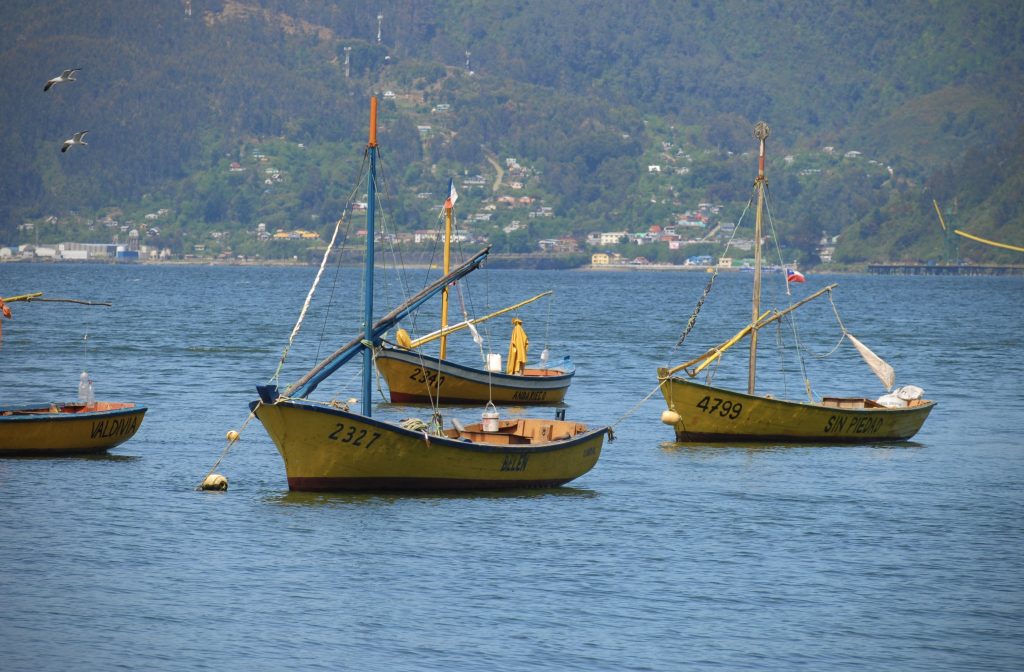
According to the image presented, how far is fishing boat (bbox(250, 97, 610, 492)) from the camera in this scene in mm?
37188

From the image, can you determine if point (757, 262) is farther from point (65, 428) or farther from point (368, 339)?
point (65, 428)

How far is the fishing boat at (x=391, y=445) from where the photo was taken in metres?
37.2

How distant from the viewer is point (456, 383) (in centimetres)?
6266

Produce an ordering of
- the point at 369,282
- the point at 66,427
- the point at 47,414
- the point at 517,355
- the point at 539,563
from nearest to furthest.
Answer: the point at 539,563
the point at 369,282
the point at 66,427
the point at 47,414
the point at 517,355

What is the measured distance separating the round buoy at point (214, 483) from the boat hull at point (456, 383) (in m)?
20.7

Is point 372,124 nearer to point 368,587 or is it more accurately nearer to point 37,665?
point 368,587

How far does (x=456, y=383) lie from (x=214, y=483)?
73.0 feet

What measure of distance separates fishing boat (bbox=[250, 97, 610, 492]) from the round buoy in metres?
2.86

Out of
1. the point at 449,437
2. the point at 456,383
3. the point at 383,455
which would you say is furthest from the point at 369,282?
the point at 456,383

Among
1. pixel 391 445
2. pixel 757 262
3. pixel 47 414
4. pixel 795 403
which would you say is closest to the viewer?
pixel 391 445

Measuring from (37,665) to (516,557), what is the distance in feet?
35.5

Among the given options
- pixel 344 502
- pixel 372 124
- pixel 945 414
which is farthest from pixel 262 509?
pixel 945 414

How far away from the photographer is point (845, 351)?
352 feet

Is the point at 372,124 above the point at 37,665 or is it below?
above
